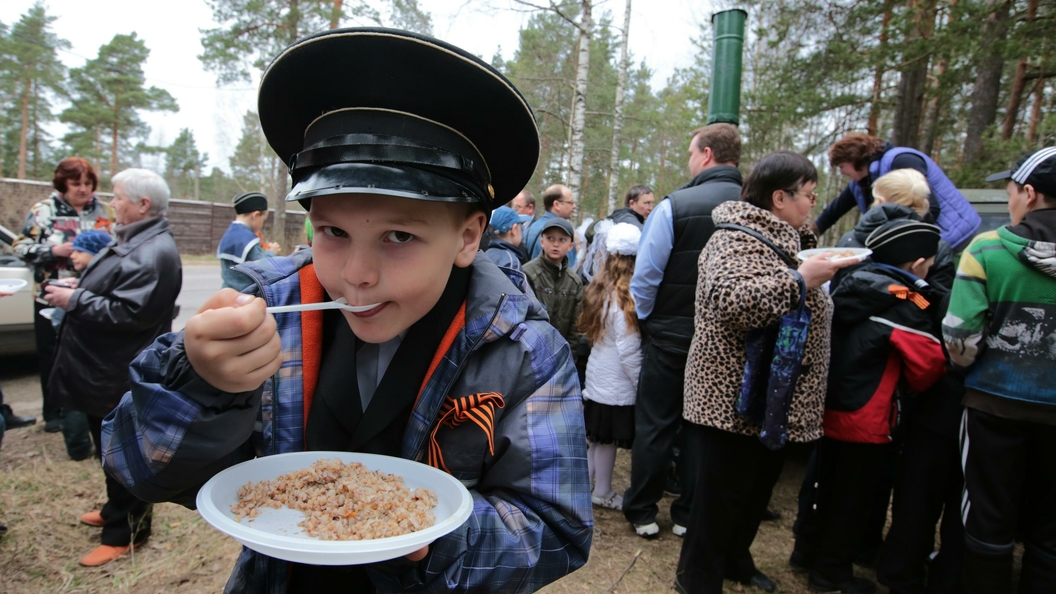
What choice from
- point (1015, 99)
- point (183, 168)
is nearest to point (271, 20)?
point (1015, 99)

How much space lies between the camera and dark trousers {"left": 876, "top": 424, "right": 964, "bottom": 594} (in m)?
3.02

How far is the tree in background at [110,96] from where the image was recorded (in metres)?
30.0

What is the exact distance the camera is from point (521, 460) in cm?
119

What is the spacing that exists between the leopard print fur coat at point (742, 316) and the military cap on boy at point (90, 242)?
13.2 feet

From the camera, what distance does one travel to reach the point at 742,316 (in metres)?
2.57

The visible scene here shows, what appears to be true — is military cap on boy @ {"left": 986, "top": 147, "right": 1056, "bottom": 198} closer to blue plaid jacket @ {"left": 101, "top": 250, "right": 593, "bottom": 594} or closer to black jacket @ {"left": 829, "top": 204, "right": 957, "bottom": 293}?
black jacket @ {"left": 829, "top": 204, "right": 957, "bottom": 293}

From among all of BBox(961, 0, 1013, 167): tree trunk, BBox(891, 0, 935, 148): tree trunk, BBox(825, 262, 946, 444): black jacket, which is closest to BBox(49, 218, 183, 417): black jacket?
BBox(825, 262, 946, 444): black jacket

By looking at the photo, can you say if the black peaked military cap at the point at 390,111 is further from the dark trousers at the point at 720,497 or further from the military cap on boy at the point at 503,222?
the military cap on boy at the point at 503,222

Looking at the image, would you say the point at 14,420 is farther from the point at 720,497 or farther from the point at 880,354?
the point at 880,354

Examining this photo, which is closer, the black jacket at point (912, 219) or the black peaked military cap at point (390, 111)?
the black peaked military cap at point (390, 111)

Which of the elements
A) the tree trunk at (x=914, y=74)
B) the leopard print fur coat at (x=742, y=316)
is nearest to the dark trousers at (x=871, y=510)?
the leopard print fur coat at (x=742, y=316)

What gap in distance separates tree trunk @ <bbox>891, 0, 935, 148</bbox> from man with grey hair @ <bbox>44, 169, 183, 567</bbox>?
9717mm

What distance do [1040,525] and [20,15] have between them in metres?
40.5

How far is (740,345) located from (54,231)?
552 centimetres
